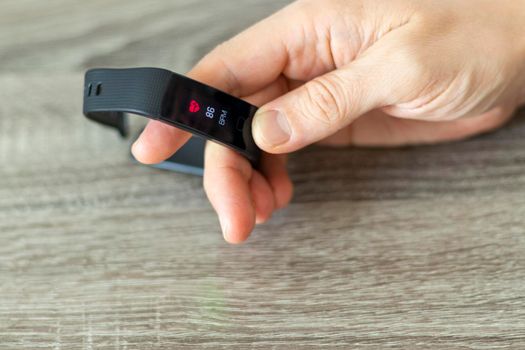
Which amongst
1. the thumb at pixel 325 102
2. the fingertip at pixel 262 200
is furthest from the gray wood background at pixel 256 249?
the thumb at pixel 325 102

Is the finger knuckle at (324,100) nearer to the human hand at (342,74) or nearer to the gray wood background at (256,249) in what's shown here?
the human hand at (342,74)

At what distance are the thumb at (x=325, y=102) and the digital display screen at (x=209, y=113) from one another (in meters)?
0.02

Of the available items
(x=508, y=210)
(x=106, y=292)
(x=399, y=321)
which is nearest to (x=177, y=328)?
(x=106, y=292)

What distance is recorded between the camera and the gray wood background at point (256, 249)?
53 cm

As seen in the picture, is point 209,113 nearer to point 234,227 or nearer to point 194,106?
point 194,106

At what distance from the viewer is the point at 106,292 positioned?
0.56 metres

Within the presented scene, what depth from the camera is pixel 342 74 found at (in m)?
0.51

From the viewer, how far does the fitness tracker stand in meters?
0.46

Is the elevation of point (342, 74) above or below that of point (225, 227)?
above

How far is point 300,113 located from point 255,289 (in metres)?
0.18

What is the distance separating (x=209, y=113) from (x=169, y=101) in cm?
4

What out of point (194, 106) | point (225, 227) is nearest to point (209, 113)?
point (194, 106)

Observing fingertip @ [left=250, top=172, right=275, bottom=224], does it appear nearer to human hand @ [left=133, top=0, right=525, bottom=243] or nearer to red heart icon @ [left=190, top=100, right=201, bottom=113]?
human hand @ [left=133, top=0, right=525, bottom=243]

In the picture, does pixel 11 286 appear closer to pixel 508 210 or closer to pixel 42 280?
pixel 42 280
